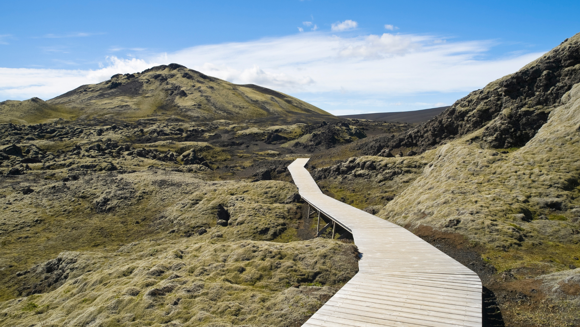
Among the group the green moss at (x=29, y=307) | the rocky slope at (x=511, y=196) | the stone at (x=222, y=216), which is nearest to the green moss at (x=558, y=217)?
the rocky slope at (x=511, y=196)

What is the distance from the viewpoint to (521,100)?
149 ft

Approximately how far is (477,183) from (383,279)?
66.8 ft

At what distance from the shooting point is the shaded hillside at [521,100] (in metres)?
41.6

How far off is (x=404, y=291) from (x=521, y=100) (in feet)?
141

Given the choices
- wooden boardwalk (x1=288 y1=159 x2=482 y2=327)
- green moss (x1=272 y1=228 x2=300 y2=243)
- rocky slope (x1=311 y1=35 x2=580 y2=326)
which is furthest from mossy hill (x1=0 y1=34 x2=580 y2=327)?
wooden boardwalk (x1=288 y1=159 x2=482 y2=327)

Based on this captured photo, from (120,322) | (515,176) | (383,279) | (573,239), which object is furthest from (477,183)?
(120,322)

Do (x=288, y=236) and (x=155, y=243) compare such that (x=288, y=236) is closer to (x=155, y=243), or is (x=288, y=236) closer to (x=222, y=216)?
(x=222, y=216)

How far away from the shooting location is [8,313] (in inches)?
1017

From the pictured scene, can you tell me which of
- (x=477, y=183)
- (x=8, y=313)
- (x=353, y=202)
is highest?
(x=477, y=183)

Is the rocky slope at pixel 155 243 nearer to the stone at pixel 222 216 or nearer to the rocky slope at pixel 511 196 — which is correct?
the stone at pixel 222 216

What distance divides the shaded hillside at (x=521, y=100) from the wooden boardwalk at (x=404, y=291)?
28021 millimetres

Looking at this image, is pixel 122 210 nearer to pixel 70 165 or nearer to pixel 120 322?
pixel 70 165

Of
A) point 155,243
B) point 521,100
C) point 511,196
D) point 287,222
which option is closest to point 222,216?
point 155,243

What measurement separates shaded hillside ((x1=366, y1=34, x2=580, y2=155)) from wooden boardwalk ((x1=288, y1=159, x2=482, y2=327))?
28.0 m
